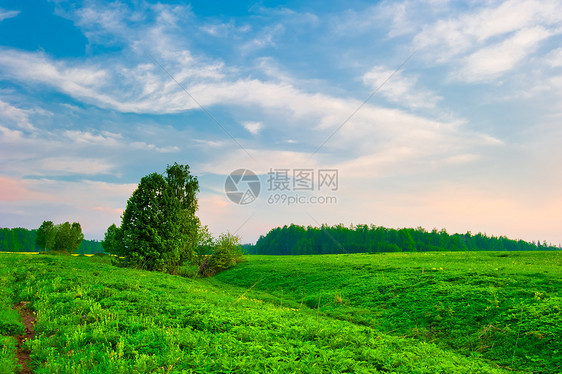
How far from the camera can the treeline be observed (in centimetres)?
12625

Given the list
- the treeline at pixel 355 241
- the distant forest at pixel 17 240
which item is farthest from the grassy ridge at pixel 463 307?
the distant forest at pixel 17 240

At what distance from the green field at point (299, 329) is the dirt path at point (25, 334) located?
0.68ft

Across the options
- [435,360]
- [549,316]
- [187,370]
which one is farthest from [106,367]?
[549,316]

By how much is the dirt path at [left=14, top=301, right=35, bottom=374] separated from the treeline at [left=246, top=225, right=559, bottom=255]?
118600mm

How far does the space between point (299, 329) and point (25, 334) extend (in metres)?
9.25

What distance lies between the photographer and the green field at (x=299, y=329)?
7984 millimetres

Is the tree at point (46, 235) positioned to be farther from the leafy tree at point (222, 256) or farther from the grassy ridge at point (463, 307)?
the grassy ridge at point (463, 307)

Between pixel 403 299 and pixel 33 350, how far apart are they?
59.0 feet

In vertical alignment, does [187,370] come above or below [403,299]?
above

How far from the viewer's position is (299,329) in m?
10.8

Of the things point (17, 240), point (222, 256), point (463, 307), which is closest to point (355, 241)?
point (222, 256)

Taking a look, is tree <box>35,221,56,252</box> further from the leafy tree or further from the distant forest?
the leafy tree

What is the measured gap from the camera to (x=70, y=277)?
19.1 meters

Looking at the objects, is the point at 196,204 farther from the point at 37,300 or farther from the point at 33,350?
the point at 33,350
